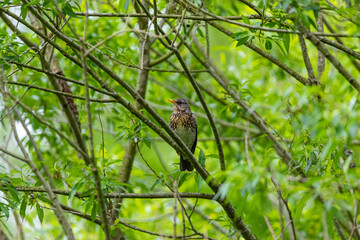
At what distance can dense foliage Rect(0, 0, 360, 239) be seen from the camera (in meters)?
3.14

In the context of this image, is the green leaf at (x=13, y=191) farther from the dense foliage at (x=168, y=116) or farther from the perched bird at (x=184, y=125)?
the perched bird at (x=184, y=125)

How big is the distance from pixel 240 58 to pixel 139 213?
349 cm

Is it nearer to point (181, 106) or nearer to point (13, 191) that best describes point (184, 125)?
point (181, 106)

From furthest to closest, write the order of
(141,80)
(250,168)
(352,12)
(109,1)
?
1. (109,1)
2. (141,80)
3. (352,12)
4. (250,168)

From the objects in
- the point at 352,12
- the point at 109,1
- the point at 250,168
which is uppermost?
the point at 109,1

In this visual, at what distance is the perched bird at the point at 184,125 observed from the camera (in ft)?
23.3

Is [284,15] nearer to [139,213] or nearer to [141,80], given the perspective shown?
[141,80]

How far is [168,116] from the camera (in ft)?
21.9

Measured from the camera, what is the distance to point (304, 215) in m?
7.54

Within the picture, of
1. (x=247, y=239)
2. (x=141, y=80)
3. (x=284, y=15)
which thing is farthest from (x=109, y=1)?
(x=247, y=239)

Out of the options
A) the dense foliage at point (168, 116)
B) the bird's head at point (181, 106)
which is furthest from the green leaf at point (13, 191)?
the bird's head at point (181, 106)

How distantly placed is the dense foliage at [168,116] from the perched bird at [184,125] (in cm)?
47

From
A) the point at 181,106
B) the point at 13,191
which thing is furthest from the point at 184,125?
the point at 13,191

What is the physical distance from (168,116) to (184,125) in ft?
1.64
